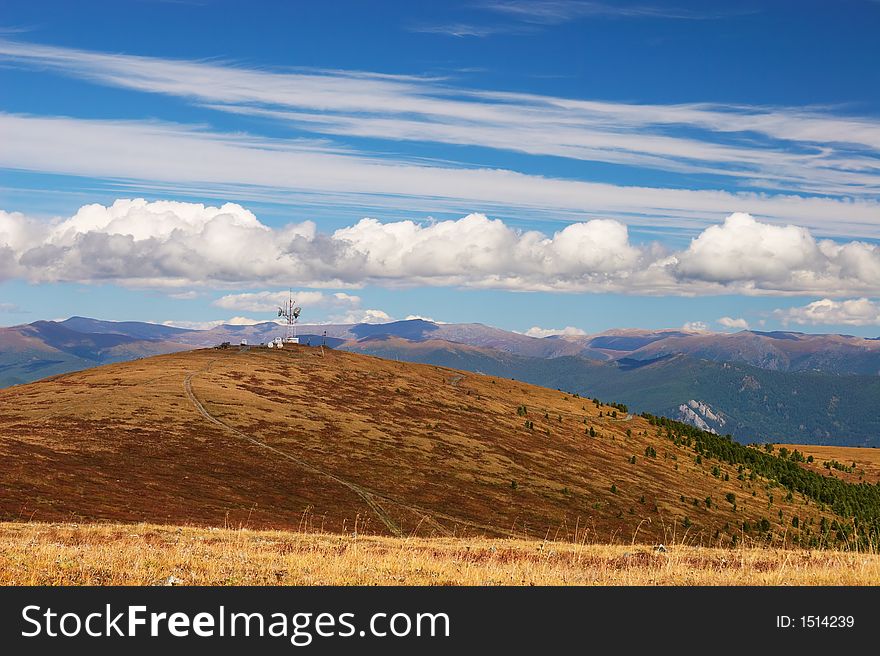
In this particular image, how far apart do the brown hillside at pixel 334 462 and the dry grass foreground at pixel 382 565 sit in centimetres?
2116

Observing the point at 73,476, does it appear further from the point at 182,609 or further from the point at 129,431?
the point at 182,609

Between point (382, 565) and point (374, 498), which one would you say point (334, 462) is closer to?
point (374, 498)

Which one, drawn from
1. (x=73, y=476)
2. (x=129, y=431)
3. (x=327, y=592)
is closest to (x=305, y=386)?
(x=129, y=431)

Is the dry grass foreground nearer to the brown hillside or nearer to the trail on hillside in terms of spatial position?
the brown hillside

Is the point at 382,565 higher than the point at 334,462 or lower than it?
higher

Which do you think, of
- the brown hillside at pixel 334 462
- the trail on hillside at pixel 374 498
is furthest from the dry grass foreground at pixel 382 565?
the trail on hillside at pixel 374 498

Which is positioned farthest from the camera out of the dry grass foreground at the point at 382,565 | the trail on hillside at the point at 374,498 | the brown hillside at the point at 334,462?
the trail on hillside at the point at 374,498

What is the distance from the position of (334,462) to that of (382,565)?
75357 mm

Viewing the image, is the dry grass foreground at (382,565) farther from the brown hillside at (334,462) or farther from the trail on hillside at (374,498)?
the trail on hillside at (374,498)

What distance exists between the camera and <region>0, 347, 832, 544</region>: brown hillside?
67438 mm

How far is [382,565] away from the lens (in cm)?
2206

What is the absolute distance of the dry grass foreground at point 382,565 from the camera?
62.2 ft

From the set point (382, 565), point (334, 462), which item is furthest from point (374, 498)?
point (382, 565)

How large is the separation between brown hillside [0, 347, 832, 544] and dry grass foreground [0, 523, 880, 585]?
2116cm
